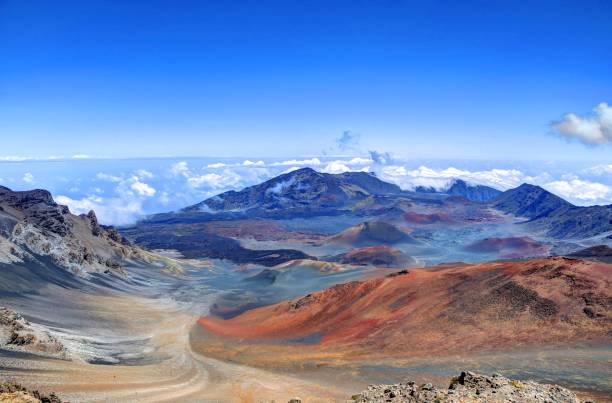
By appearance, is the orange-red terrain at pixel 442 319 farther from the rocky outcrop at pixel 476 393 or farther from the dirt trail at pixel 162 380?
the rocky outcrop at pixel 476 393

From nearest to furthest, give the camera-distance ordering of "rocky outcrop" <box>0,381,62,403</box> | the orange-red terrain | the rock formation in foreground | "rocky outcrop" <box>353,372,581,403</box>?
"rocky outcrop" <box>353,372,581,403</box>
"rocky outcrop" <box>0,381,62,403</box>
the orange-red terrain
the rock formation in foreground

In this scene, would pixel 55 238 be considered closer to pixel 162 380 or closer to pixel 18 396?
pixel 162 380

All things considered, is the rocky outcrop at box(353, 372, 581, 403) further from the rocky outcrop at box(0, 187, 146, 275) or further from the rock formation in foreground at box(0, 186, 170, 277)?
the rocky outcrop at box(0, 187, 146, 275)

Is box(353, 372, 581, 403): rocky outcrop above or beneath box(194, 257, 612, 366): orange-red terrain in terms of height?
above

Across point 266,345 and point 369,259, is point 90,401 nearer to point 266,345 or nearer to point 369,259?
point 266,345

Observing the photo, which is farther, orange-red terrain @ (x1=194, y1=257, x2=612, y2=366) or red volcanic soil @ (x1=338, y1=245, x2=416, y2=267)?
red volcanic soil @ (x1=338, y1=245, x2=416, y2=267)

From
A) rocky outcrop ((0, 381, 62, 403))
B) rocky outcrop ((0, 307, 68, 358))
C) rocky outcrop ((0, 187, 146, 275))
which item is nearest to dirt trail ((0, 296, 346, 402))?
rocky outcrop ((0, 307, 68, 358))

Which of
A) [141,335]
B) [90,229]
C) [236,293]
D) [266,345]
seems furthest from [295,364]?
[90,229]
